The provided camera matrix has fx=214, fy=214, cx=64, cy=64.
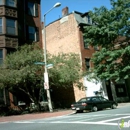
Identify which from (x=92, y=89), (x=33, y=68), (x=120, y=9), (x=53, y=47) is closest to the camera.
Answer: (x=33, y=68)

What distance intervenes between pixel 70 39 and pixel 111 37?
6.82 m

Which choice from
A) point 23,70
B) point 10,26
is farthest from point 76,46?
point 23,70

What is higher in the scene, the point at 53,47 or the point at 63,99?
the point at 53,47

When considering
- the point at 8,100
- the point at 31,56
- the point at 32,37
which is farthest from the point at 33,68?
the point at 32,37

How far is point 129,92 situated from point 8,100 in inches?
806

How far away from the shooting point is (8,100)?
883 inches

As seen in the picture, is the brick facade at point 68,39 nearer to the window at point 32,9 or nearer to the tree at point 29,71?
the tree at point 29,71

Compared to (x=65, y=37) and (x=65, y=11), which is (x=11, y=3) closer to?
(x=65, y=37)

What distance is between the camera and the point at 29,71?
18922 mm

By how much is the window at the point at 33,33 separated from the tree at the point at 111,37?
21.2ft

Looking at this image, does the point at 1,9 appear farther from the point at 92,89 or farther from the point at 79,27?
the point at 92,89

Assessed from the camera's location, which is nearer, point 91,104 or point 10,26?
point 91,104

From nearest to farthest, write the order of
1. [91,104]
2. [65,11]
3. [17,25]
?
[91,104] < [17,25] < [65,11]

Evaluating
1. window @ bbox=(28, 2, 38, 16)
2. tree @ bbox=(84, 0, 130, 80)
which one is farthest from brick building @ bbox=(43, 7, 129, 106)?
window @ bbox=(28, 2, 38, 16)
